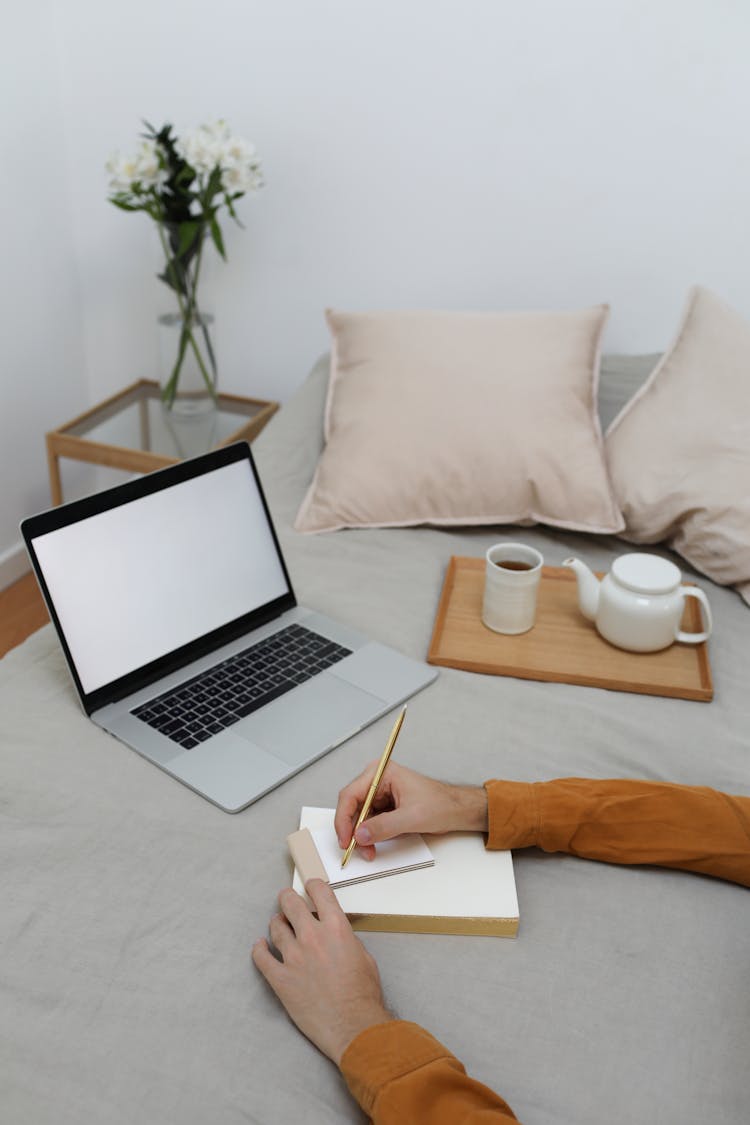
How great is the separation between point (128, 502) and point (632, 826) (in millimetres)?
695

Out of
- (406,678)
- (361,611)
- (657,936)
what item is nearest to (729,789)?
(657,936)

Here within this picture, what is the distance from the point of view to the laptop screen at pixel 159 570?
118 cm

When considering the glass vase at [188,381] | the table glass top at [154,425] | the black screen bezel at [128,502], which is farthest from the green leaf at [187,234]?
the black screen bezel at [128,502]

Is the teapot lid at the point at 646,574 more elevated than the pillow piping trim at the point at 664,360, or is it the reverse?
the pillow piping trim at the point at 664,360

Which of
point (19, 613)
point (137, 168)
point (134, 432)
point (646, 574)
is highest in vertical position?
point (137, 168)

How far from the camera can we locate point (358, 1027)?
2.66ft

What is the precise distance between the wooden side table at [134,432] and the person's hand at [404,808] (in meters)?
1.19

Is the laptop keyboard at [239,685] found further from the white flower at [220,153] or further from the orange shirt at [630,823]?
the white flower at [220,153]

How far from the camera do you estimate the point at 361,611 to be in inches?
57.1

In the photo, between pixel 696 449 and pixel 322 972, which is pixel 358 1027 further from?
pixel 696 449

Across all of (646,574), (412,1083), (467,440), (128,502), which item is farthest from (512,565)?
(412,1083)

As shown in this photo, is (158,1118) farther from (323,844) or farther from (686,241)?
(686,241)

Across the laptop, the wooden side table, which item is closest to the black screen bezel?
the laptop

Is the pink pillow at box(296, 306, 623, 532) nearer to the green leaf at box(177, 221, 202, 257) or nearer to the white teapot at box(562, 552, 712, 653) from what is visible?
the white teapot at box(562, 552, 712, 653)
